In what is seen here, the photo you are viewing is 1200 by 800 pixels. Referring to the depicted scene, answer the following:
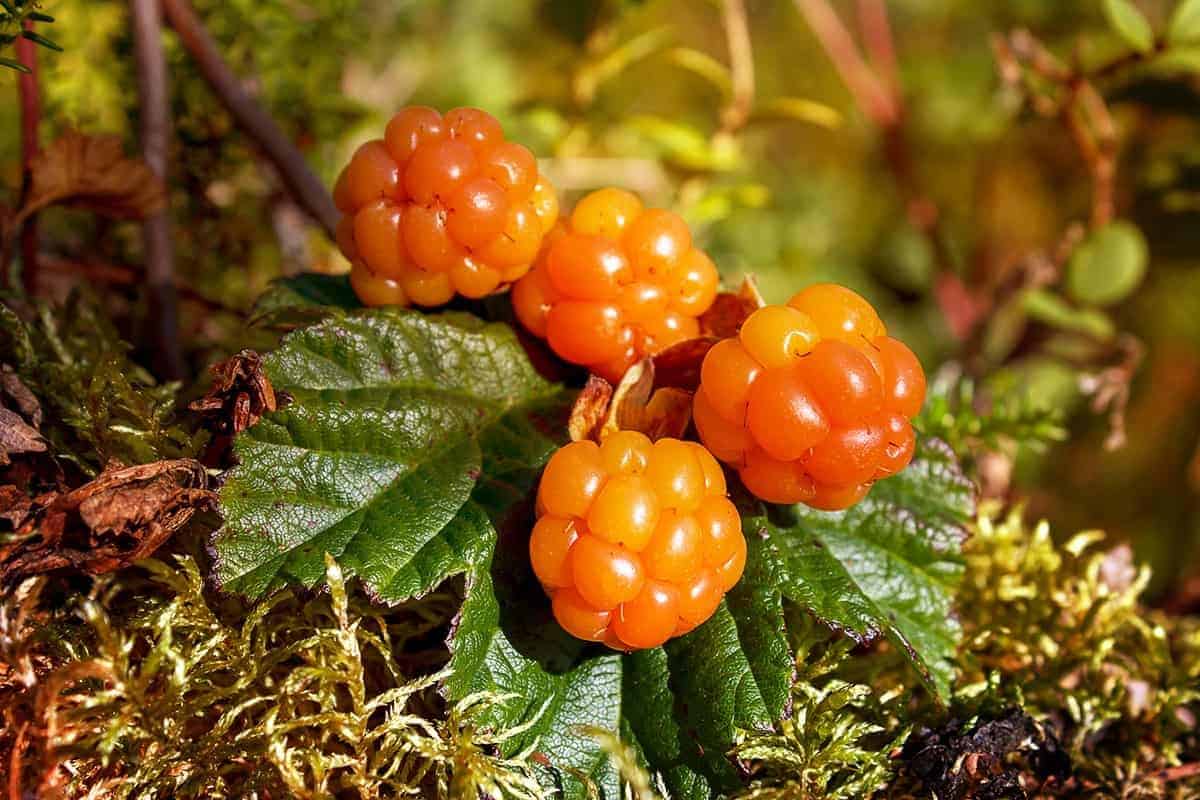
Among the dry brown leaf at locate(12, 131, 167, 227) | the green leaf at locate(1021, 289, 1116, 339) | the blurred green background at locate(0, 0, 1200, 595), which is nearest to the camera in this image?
the dry brown leaf at locate(12, 131, 167, 227)

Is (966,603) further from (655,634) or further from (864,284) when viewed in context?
(864,284)

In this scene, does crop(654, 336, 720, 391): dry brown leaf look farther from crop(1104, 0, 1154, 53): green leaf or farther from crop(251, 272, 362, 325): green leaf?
crop(1104, 0, 1154, 53): green leaf

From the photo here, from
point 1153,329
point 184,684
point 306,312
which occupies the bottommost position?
point 1153,329

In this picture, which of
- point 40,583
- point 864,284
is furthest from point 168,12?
point 864,284

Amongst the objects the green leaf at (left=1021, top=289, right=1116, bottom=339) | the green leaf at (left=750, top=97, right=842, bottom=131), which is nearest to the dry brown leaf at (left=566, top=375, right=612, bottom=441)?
the green leaf at (left=750, top=97, right=842, bottom=131)

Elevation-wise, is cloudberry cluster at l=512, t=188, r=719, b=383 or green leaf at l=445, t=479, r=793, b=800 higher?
cloudberry cluster at l=512, t=188, r=719, b=383

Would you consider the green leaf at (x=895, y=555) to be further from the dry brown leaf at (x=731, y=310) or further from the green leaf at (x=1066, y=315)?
the green leaf at (x=1066, y=315)

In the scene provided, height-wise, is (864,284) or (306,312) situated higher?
(306,312)
